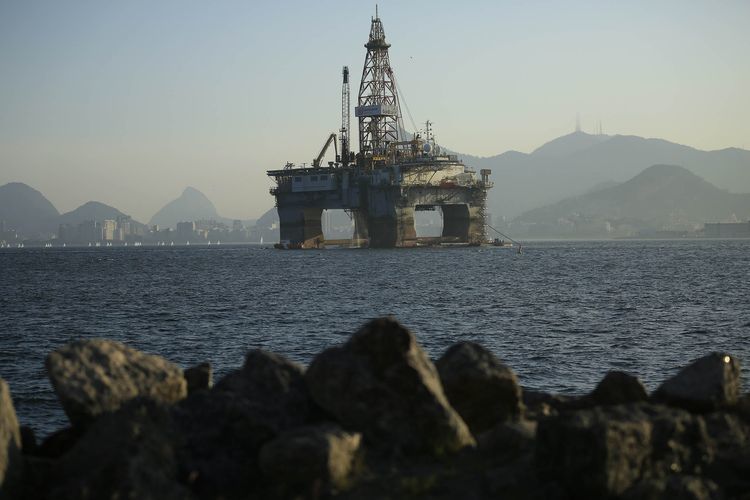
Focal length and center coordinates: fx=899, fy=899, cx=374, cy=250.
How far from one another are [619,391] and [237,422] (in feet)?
19.9

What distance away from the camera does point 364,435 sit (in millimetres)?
11164

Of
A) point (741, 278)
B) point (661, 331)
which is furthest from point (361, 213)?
point (661, 331)

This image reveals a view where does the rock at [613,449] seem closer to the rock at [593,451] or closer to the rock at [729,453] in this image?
the rock at [593,451]

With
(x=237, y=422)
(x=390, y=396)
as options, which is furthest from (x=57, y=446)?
(x=390, y=396)

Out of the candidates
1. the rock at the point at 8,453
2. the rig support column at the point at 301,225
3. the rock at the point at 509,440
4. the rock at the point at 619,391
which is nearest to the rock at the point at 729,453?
the rock at the point at 619,391

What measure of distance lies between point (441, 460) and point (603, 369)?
67.5ft

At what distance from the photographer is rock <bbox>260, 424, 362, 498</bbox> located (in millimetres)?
10102

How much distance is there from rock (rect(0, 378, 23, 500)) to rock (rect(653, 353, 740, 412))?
27.7 ft

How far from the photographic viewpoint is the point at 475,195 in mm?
161250

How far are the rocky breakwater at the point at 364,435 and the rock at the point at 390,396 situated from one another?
0.02 meters

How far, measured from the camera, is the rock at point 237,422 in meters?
10.6

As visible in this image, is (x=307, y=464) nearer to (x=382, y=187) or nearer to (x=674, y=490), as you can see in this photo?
(x=674, y=490)

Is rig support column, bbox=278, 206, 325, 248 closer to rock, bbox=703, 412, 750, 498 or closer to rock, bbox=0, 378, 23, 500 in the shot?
rock, bbox=703, 412, 750, 498

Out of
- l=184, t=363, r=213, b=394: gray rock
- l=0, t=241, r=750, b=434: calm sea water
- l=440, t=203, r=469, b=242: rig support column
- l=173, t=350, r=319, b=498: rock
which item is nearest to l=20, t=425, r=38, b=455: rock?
l=184, t=363, r=213, b=394: gray rock
